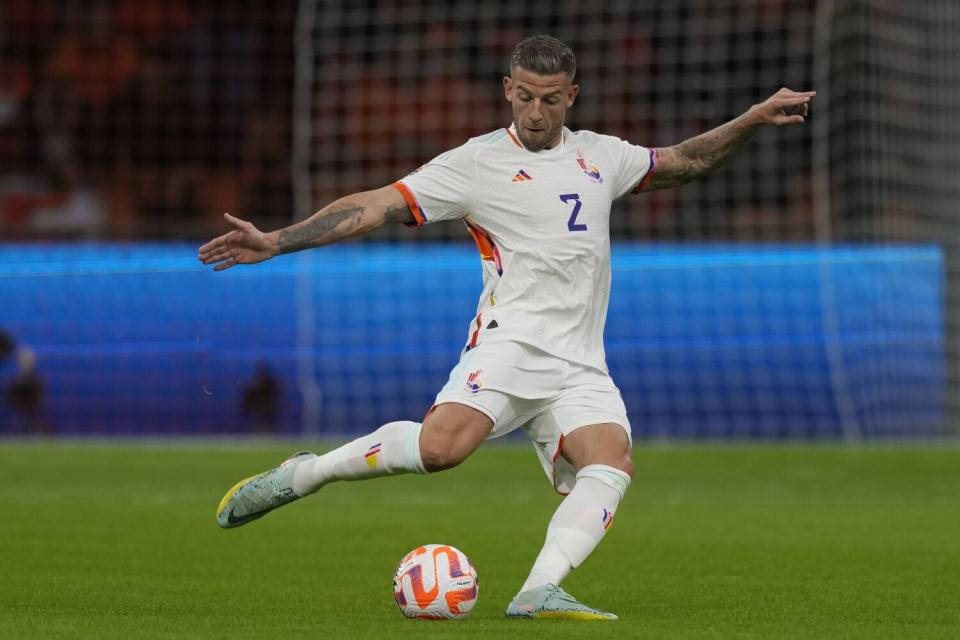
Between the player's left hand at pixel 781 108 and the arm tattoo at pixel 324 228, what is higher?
the player's left hand at pixel 781 108

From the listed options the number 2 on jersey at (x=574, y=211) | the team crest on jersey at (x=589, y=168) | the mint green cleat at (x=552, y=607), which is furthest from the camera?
the team crest on jersey at (x=589, y=168)

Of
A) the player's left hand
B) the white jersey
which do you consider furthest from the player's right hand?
the player's left hand

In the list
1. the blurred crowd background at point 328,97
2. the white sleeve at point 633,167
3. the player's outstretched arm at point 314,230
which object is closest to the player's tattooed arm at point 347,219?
the player's outstretched arm at point 314,230

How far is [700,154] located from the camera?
21.5 feet

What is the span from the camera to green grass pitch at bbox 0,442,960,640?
223 inches

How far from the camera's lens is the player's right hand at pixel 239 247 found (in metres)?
5.64

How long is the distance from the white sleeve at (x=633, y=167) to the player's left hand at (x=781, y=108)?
1.33 ft

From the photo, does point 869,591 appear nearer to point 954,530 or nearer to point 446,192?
point 446,192

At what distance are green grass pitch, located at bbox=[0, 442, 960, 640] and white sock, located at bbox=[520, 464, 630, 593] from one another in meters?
0.24

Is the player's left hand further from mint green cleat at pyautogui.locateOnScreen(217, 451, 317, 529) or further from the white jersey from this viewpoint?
mint green cleat at pyautogui.locateOnScreen(217, 451, 317, 529)

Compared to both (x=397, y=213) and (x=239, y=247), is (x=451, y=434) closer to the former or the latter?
(x=397, y=213)

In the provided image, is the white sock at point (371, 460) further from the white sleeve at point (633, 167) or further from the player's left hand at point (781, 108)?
the player's left hand at point (781, 108)

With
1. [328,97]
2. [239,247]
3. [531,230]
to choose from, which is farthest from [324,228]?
[328,97]

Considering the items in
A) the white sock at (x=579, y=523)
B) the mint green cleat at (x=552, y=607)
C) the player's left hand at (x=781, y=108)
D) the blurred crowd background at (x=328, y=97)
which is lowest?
the mint green cleat at (x=552, y=607)
